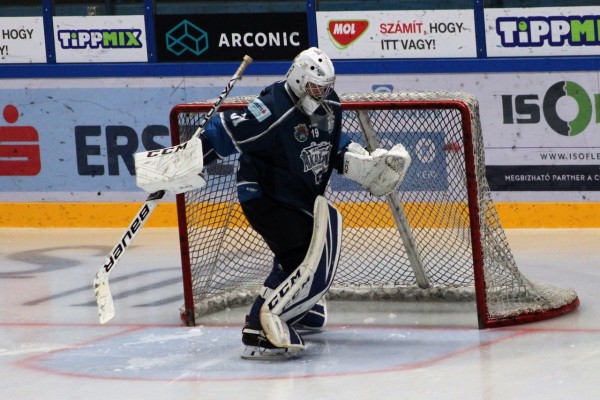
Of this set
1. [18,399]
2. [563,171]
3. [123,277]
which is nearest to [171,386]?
[18,399]

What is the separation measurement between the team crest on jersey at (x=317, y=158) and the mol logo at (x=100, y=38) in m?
3.43

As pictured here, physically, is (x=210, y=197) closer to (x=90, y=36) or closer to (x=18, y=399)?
(x=18, y=399)

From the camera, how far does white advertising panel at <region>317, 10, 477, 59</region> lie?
823 cm

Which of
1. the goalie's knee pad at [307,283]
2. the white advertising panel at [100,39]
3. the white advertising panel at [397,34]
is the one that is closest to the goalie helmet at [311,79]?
the goalie's knee pad at [307,283]

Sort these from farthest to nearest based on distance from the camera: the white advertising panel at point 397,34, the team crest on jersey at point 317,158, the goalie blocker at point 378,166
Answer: the white advertising panel at point 397,34 < the goalie blocker at point 378,166 < the team crest on jersey at point 317,158

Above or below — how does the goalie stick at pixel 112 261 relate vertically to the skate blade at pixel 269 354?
above

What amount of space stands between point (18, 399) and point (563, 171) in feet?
13.5

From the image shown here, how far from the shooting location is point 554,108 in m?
8.12

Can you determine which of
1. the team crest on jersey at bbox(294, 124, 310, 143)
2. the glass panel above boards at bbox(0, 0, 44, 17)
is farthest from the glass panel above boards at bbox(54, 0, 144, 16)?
the team crest on jersey at bbox(294, 124, 310, 143)

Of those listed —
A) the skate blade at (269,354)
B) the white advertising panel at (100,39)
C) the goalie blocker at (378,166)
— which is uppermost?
the white advertising panel at (100,39)

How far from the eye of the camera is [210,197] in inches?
261

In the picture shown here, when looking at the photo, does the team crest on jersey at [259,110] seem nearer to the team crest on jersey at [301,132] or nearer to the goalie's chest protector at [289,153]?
the goalie's chest protector at [289,153]

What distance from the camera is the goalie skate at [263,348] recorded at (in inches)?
219

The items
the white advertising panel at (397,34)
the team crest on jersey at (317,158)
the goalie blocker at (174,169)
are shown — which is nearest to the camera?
the goalie blocker at (174,169)
